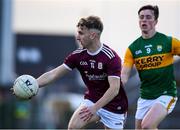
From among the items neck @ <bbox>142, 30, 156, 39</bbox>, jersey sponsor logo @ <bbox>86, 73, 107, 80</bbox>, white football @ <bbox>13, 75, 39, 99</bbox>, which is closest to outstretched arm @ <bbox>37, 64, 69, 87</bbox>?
white football @ <bbox>13, 75, 39, 99</bbox>

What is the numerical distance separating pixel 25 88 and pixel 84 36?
48.4 inches

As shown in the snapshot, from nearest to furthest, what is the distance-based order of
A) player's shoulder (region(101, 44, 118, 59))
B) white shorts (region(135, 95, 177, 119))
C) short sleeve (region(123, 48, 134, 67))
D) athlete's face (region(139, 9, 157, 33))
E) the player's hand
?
1. the player's hand
2. player's shoulder (region(101, 44, 118, 59))
3. athlete's face (region(139, 9, 157, 33))
4. white shorts (region(135, 95, 177, 119))
5. short sleeve (region(123, 48, 134, 67))

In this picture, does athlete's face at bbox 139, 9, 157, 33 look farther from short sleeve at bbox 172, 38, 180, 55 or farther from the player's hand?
the player's hand

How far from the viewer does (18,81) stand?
43.8ft

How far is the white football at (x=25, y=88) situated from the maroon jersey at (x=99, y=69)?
27.2 inches

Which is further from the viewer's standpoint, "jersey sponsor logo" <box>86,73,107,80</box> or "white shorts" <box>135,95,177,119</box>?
"white shorts" <box>135,95,177,119</box>

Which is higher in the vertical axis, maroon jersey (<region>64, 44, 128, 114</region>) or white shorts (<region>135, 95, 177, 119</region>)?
maroon jersey (<region>64, 44, 128, 114</region>)

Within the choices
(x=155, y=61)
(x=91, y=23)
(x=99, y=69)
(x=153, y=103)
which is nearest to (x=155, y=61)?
(x=155, y=61)

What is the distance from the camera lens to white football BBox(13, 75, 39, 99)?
13.3m

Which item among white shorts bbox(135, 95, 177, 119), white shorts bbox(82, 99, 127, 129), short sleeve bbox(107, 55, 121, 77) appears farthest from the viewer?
white shorts bbox(135, 95, 177, 119)

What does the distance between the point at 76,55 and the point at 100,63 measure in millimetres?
458

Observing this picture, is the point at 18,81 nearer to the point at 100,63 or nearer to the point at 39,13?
the point at 100,63

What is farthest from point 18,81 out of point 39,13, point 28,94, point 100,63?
point 39,13

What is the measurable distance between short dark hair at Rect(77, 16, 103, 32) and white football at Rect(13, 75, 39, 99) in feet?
3.86
